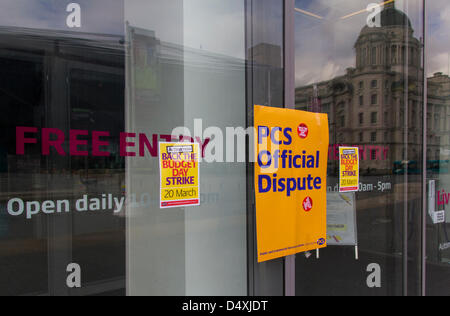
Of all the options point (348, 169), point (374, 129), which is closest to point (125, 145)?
point (348, 169)

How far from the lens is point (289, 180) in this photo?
230 centimetres

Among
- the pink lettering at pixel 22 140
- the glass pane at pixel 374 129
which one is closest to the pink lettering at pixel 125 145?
the pink lettering at pixel 22 140

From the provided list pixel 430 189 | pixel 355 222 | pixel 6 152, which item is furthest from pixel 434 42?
pixel 6 152

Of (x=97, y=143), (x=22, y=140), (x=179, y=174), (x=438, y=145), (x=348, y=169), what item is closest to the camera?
(x=22, y=140)

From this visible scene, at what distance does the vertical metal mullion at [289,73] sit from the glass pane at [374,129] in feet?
1.83

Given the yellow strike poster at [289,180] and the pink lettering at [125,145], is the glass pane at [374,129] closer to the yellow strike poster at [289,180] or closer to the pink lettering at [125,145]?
the yellow strike poster at [289,180]

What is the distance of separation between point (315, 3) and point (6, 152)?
2485 millimetres

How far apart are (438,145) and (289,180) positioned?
2.23m

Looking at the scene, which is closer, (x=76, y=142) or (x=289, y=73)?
(x=76, y=142)

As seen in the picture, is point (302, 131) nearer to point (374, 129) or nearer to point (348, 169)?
point (348, 169)

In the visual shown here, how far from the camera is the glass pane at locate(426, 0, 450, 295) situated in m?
3.54

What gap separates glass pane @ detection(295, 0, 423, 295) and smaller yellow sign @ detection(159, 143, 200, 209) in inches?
52.8

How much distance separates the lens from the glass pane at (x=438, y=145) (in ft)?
11.6
